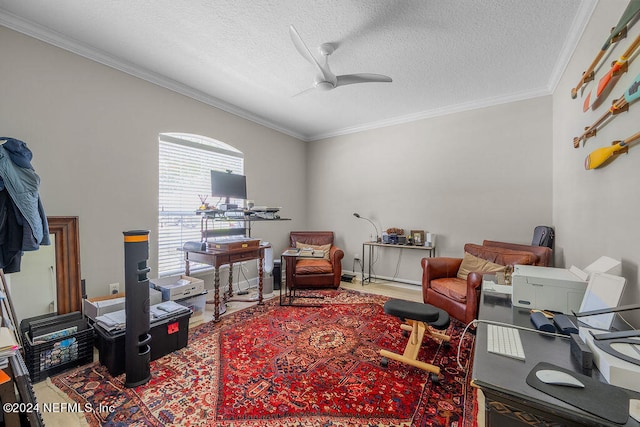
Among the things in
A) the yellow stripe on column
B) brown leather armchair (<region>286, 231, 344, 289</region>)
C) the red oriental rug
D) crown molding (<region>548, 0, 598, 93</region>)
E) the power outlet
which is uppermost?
crown molding (<region>548, 0, 598, 93</region>)

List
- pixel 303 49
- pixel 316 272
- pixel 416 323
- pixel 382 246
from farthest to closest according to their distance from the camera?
1. pixel 382 246
2. pixel 316 272
3. pixel 416 323
4. pixel 303 49

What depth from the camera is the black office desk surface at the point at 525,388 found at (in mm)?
716

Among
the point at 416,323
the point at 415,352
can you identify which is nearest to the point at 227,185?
the point at 416,323

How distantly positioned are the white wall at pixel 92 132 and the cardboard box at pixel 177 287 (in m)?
0.21

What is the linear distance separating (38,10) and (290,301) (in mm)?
3600

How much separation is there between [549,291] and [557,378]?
879 mm

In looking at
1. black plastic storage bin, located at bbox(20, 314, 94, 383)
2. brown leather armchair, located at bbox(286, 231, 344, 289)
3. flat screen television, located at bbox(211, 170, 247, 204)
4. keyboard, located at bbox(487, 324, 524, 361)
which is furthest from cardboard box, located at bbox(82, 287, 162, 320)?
keyboard, located at bbox(487, 324, 524, 361)

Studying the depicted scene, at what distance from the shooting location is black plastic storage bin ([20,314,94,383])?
6.15 ft

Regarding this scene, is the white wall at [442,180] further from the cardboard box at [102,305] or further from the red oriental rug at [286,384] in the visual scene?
the cardboard box at [102,305]

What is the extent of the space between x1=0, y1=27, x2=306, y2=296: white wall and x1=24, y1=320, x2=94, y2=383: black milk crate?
0.60 metres

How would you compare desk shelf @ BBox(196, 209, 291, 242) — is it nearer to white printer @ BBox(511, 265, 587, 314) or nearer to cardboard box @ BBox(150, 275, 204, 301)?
cardboard box @ BBox(150, 275, 204, 301)

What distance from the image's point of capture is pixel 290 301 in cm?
351

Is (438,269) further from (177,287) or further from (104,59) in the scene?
(104,59)

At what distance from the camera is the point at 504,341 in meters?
1.07
